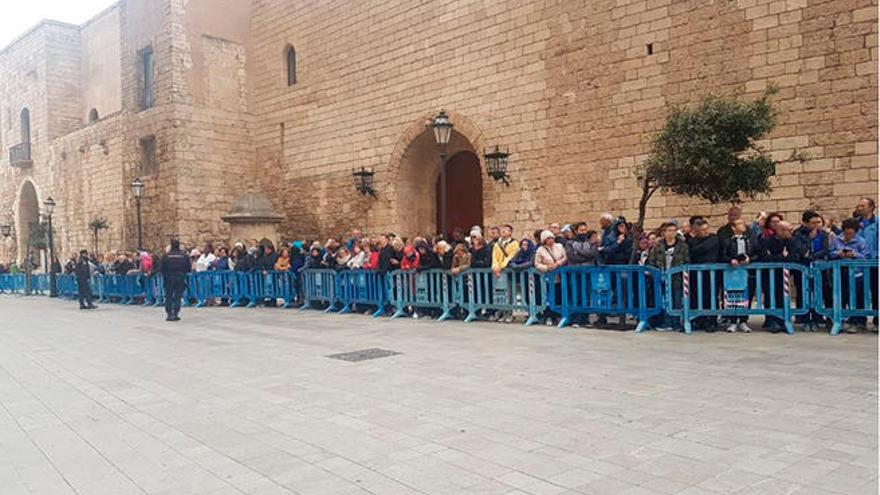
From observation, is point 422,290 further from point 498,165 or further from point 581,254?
point 498,165

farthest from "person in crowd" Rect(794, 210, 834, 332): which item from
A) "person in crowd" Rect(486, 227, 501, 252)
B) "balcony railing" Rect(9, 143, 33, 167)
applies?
"balcony railing" Rect(9, 143, 33, 167)

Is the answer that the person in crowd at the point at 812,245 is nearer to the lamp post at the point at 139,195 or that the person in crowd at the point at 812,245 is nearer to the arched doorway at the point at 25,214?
the lamp post at the point at 139,195

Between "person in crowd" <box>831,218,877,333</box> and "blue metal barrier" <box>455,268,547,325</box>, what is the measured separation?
12.2 feet

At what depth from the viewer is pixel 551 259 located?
980 cm

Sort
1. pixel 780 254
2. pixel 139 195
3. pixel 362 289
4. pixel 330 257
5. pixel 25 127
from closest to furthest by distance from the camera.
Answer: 1. pixel 780 254
2. pixel 362 289
3. pixel 330 257
4. pixel 139 195
5. pixel 25 127

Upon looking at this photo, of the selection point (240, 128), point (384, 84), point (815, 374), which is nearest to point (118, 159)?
point (240, 128)

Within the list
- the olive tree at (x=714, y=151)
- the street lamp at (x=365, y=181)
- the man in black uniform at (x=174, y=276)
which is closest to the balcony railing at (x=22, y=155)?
the street lamp at (x=365, y=181)

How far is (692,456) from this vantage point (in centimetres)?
376

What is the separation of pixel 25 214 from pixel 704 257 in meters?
34.8

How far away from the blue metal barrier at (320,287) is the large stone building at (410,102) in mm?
4676

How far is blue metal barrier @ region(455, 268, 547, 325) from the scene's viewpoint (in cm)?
1002

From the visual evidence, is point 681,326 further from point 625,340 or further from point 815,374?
point 815,374

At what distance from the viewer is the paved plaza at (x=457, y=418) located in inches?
140

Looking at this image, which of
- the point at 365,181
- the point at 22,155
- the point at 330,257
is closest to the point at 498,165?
the point at 330,257
